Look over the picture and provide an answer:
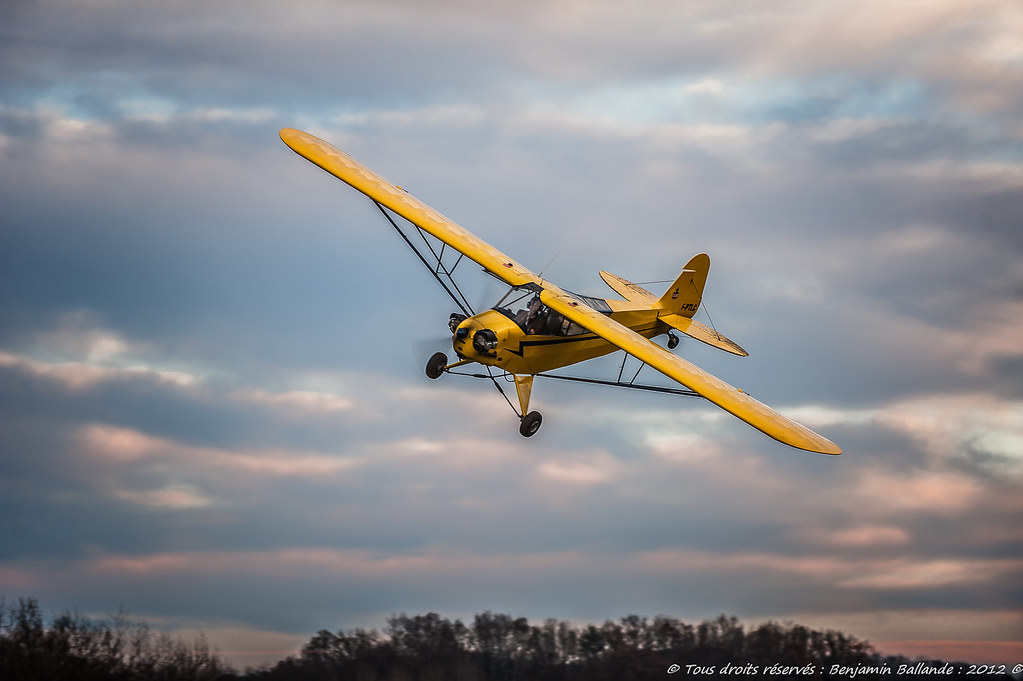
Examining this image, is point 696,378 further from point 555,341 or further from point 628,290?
point 628,290

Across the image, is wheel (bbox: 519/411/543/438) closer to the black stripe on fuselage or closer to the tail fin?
the black stripe on fuselage

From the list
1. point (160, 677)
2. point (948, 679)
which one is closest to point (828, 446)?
point (948, 679)

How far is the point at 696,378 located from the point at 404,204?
33.4ft

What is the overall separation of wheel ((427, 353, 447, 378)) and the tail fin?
7220 mm

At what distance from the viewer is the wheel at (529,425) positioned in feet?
78.0

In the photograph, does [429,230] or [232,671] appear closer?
[429,230]

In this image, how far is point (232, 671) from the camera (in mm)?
39375

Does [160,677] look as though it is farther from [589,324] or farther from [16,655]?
[589,324]

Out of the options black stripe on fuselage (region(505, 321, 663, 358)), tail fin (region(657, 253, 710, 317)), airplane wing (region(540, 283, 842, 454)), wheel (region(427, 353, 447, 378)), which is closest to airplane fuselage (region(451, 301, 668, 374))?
black stripe on fuselage (region(505, 321, 663, 358))

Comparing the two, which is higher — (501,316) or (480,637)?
(501,316)

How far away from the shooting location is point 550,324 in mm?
24016

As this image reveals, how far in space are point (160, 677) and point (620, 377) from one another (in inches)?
1086

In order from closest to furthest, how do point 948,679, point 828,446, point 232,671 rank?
1. point 828,446
2. point 948,679
3. point 232,671

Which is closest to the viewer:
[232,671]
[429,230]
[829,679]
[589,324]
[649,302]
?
[589,324]
